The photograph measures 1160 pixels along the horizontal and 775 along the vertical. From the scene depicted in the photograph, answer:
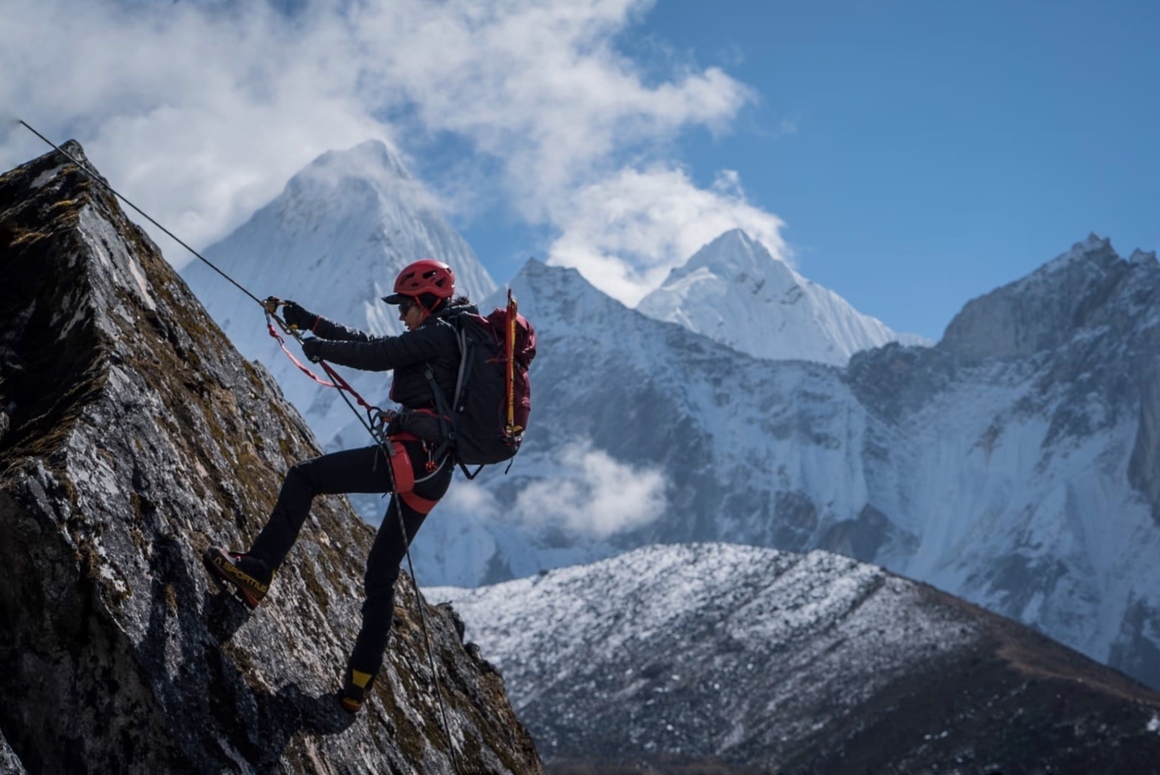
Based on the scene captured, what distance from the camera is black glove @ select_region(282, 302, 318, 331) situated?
43.4ft

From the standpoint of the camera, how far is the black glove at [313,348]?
1284cm

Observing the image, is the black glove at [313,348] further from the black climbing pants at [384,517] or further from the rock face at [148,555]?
the rock face at [148,555]

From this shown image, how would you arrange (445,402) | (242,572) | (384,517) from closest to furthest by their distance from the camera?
(242,572) < (384,517) < (445,402)

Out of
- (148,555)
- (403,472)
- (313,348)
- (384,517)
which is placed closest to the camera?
(148,555)

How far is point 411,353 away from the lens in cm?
1282

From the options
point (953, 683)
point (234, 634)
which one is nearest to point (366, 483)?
point (234, 634)

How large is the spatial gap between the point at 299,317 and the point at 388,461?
1636mm

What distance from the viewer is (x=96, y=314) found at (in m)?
12.3

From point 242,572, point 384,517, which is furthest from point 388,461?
point 242,572

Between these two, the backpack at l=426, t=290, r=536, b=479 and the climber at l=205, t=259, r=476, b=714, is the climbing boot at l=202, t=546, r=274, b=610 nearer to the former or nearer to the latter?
the climber at l=205, t=259, r=476, b=714

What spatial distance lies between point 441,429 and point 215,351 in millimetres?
3565

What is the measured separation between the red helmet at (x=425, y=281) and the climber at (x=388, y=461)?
1 cm

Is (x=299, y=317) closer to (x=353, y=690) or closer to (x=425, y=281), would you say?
→ (x=425, y=281)

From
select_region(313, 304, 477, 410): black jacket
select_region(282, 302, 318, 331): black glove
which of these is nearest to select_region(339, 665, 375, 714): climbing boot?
select_region(313, 304, 477, 410): black jacket
